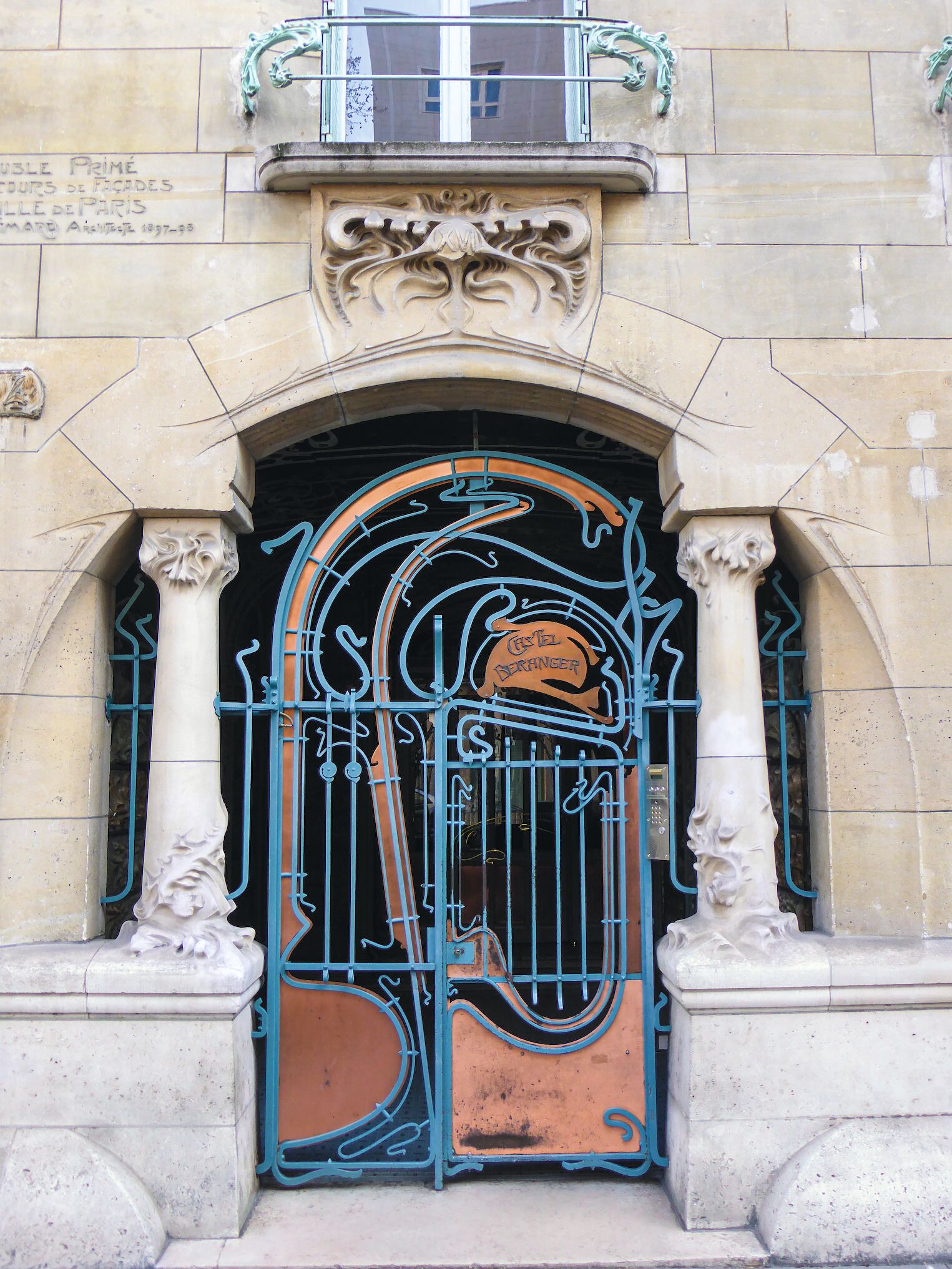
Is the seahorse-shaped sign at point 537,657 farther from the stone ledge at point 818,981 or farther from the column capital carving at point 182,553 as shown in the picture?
the column capital carving at point 182,553

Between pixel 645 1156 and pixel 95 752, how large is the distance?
324 centimetres

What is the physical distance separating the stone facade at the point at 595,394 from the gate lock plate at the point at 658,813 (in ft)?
1.30

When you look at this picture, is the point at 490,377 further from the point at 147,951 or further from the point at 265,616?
the point at 265,616

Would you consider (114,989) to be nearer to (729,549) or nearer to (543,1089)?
(543,1089)

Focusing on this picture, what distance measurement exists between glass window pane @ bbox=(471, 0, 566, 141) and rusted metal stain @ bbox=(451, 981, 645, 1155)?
442cm

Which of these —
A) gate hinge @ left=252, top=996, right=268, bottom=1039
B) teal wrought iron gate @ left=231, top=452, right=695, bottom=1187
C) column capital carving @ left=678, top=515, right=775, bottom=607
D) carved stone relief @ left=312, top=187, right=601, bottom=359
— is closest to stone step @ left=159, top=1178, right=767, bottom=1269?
teal wrought iron gate @ left=231, top=452, right=695, bottom=1187

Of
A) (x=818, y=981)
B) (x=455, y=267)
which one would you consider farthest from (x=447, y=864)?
(x=455, y=267)

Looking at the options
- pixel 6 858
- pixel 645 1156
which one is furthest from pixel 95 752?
pixel 645 1156

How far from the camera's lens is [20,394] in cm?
458

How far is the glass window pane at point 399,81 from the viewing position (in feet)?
16.3

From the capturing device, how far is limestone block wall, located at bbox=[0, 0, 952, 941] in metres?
4.50

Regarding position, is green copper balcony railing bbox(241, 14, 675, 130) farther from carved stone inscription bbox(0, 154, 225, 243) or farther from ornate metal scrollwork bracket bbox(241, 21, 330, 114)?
carved stone inscription bbox(0, 154, 225, 243)

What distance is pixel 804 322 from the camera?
4703mm

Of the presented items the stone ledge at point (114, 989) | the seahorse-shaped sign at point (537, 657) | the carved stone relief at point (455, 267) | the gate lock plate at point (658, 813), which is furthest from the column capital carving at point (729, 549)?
the stone ledge at point (114, 989)
